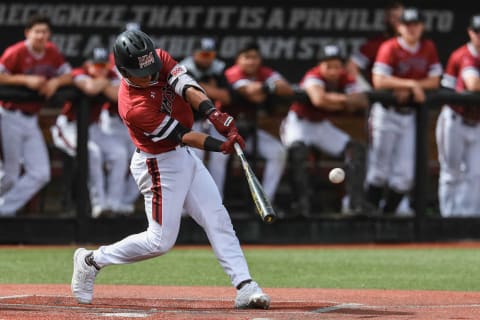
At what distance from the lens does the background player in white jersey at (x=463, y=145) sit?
10.6 m

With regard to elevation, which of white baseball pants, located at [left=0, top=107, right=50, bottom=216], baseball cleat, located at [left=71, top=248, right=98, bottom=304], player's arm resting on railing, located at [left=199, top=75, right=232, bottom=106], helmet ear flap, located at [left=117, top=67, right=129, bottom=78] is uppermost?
helmet ear flap, located at [left=117, top=67, right=129, bottom=78]

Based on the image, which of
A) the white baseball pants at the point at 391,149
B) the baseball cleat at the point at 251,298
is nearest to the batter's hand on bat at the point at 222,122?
the baseball cleat at the point at 251,298

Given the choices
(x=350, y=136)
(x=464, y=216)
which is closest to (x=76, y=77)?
(x=350, y=136)

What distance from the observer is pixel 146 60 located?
5.77 metres

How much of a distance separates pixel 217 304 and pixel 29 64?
14.7 ft

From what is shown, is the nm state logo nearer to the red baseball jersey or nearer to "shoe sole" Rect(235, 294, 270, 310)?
"shoe sole" Rect(235, 294, 270, 310)

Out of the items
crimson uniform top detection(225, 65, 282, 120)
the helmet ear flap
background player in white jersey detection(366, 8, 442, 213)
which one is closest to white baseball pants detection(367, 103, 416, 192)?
background player in white jersey detection(366, 8, 442, 213)

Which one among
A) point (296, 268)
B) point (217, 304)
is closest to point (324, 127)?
point (296, 268)

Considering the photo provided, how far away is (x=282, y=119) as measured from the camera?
10.4m

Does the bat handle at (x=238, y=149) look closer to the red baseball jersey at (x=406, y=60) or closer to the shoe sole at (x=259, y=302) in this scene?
the shoe sole at (x=259, y=302)

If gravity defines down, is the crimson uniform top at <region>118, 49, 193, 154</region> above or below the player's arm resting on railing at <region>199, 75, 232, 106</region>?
above

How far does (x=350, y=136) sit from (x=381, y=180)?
0.52 metres

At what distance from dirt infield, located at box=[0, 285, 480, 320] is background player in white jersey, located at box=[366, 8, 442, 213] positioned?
368cm

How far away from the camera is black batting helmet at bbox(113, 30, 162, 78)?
5.76 metres
